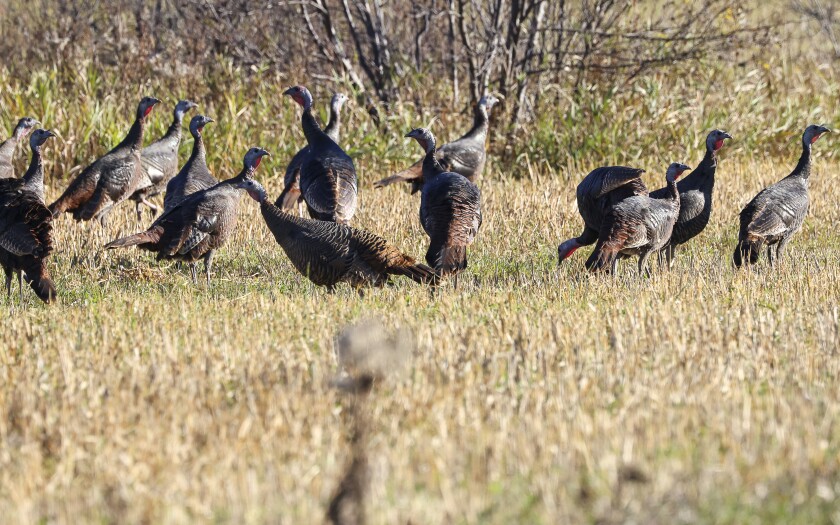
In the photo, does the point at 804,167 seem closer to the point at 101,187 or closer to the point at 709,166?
the point at 709,166

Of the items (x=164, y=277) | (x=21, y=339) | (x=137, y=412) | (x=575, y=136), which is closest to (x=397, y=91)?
(x=575, y=136)

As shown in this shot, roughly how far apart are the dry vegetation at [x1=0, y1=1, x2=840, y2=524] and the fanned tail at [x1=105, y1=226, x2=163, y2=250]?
333 millimetres

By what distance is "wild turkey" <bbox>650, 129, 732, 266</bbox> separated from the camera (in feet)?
28.6

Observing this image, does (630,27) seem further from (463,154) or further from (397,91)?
(463,154)

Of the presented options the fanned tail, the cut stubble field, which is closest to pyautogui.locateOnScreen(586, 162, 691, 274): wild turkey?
the cut stubble field

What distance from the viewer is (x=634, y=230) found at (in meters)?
7.91

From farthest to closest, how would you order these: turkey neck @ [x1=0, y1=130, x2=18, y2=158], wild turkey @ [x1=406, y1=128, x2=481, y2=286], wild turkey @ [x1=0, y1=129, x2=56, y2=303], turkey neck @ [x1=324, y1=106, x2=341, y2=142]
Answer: turkey neck @ [x1=324, y1=106, x2=341, y2=142]
turkey neck @ [x1=0, y1=130, x2=18, y2=158]
wild turkey @ [x1=406, y1=128, x2=481, y2=286]
wild turkey @ [x1=0, y1=129, x2=56, y2=303]

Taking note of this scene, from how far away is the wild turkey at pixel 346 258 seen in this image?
746 cm

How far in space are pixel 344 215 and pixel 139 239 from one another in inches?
65.0

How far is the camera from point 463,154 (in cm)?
1124

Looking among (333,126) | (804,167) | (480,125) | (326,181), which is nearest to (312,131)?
(333,126)

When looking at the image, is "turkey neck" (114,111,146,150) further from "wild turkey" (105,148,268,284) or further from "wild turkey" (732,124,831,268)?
"wild turkey" (732,124,831,268)

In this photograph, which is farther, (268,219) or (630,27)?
(630,27)

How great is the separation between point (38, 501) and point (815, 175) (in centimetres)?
1110
